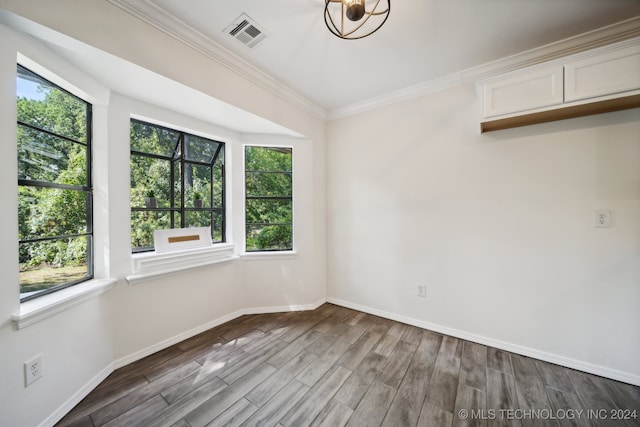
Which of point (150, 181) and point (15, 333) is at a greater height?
point (150, 181)

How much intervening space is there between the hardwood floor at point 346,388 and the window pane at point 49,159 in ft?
5.00

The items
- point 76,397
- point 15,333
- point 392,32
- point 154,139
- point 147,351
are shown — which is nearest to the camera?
point 15,333

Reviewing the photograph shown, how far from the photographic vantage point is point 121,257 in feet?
6.24

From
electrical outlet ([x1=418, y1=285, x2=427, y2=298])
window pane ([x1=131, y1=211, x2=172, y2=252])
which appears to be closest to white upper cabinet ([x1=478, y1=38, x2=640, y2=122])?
electrical outlet ([x1=418, y1=285, x2=427, y2=298])

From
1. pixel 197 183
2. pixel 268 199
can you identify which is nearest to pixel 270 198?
pixel 268 199

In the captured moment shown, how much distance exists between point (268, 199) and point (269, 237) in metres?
0.50

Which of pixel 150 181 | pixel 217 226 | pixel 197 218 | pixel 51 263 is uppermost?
pixel 150 181

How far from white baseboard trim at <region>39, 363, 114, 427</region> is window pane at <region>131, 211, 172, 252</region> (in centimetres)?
96

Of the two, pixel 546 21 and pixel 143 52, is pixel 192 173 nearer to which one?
pixel 143 52

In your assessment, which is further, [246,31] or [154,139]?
[154,139]

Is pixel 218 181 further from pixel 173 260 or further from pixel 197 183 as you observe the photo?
pixel 173 260

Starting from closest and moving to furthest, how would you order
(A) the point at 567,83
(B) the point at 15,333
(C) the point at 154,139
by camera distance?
1. (B) the point at 15,333
2. (A) the point at 567,83
3. (C) the point at 154,139

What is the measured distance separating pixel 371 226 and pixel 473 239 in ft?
3.49

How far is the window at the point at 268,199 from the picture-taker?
2.94 meters
